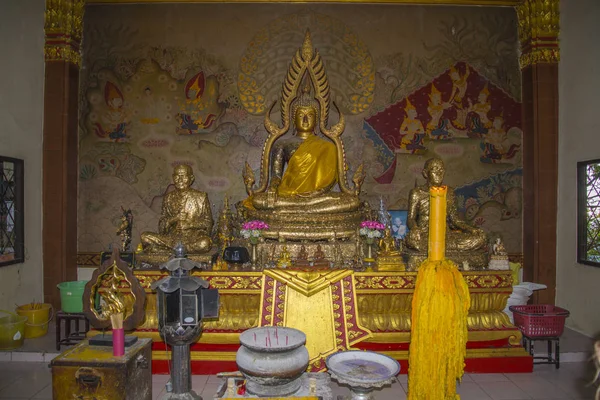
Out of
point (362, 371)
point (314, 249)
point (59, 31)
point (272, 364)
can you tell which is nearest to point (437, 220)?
point (362, 371)

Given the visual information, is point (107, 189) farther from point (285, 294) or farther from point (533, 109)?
point (533, 109)

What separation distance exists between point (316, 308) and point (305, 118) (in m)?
3.32

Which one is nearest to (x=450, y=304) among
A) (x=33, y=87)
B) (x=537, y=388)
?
(x=537, y=388)

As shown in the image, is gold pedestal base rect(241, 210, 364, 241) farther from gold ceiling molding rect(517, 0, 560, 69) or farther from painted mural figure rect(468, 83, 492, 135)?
gold ceiling molding rect(517, 0, 560, 69)

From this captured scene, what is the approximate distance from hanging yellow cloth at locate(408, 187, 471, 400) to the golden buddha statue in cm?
275

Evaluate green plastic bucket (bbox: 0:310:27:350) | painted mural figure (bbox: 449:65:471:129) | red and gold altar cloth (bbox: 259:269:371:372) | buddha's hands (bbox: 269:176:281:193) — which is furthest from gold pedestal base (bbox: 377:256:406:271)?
green plastic bucket (bbox: 0:310:27:350)

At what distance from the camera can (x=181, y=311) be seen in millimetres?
3395

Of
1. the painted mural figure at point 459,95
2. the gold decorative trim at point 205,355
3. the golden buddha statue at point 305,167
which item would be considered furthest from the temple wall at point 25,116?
the painted mural figure at point 459,95

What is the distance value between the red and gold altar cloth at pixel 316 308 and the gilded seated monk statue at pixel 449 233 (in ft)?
3.54

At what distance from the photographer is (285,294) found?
15.6 ft

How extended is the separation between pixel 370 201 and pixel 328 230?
148 centimetres

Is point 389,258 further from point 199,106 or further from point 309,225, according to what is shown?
point 199,106

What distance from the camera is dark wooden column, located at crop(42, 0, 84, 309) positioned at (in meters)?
6.42

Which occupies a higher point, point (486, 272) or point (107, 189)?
point (107, 189)
